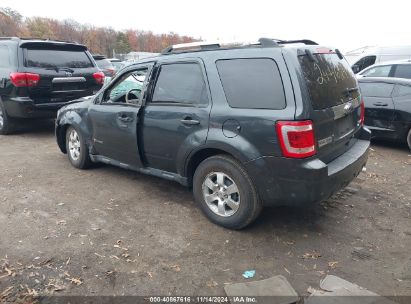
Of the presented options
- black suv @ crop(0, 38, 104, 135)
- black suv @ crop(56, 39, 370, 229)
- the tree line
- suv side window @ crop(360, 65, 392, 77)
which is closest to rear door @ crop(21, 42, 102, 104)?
black suv @ crop(0, 38, 104, 135)

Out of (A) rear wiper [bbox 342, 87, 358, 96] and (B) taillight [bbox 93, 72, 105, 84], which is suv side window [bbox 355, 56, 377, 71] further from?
(A) rear wiper [bbox 342, 87, 358, 96]

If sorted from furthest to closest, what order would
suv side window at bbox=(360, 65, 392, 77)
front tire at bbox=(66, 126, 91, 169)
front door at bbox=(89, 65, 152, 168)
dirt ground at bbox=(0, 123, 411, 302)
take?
suv side window at bbox=(360, 65, 392, 77), front tire at bbox=(66, 126, 91, 169), front door at bbox=(89, 65, 152, 168), dirt ground at bbox=(0, 123, 411, 302)

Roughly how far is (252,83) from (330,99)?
2.53 ft

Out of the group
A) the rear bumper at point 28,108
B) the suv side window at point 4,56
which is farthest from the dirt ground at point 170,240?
the suv side window at point 4,56

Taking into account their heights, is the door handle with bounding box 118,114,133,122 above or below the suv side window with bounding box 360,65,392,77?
below

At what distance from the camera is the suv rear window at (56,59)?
7.16 metres

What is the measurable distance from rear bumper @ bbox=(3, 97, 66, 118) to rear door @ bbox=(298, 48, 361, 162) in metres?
5.59

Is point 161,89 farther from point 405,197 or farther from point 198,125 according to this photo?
point 405,197

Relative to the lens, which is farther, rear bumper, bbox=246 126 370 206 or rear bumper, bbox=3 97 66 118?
rear bumper, bbox=3 97 66 118

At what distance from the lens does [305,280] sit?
117 inches

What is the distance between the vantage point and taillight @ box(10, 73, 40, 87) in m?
6.96

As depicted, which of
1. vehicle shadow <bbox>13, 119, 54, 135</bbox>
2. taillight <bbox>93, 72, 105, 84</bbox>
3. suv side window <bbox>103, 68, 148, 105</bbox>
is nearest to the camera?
suv side window <bbox>103, 68, 148, 105</bbox>

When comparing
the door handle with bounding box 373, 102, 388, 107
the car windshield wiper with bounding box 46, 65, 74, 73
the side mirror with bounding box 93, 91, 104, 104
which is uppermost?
the car windshield wiper with bounding box 46, 65, 74, 73

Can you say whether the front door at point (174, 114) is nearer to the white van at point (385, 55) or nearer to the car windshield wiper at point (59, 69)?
the car windshield wiper at point (59, 69)
